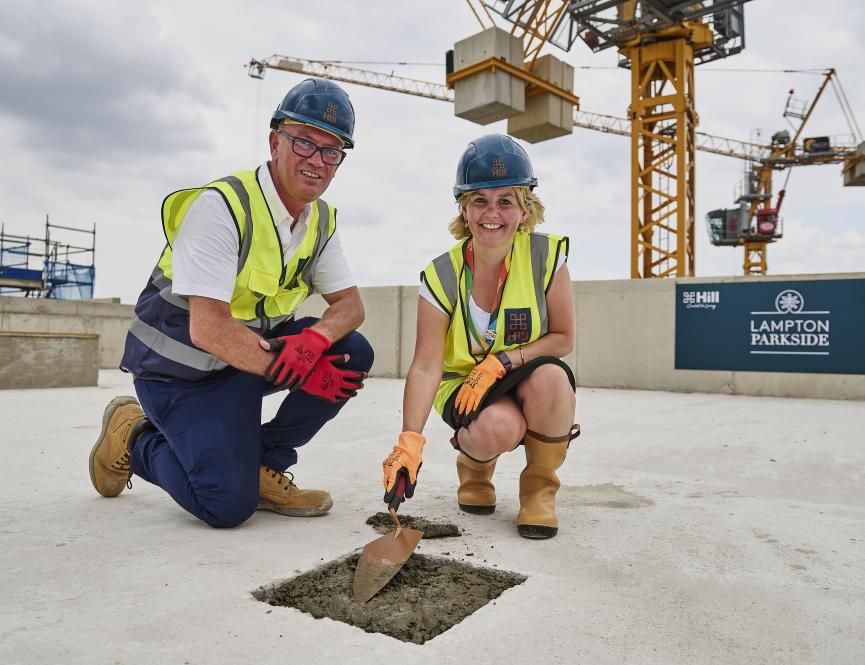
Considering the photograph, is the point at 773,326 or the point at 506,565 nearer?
the point at 506,565

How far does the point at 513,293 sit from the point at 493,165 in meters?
0.43

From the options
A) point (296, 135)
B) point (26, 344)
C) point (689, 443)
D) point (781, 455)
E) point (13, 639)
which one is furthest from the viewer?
point (26, 344)

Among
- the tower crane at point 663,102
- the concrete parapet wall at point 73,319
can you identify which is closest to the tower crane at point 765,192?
the tower crane at point 663,102

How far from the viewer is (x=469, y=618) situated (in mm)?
1371

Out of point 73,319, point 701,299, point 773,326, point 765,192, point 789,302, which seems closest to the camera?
point 789,302

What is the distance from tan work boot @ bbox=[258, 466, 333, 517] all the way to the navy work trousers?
0.08 metres

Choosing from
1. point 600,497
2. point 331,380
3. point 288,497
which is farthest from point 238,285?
point 600,497

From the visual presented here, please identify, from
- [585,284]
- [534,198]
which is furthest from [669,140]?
[534,198]

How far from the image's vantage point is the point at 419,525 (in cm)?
202

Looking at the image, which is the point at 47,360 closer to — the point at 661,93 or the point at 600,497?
the point at 600,497

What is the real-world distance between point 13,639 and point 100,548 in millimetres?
560

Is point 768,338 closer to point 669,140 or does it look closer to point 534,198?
point 534,198

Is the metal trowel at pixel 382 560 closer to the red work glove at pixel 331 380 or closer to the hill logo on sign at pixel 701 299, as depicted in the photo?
the red work glove at pixel 331 380

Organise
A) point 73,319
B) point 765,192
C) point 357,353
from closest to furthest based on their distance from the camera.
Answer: point 357,353 < point 73,319 < point 765,192
